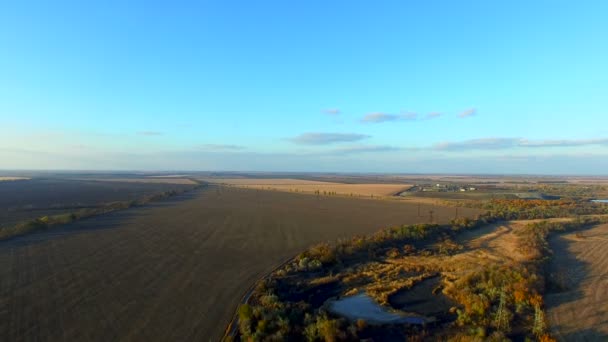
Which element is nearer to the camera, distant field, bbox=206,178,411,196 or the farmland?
the farmland

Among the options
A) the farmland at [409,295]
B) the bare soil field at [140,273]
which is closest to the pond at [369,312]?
the farmland at [409,295]

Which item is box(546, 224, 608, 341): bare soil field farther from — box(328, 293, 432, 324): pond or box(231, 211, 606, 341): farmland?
box(328, 293, 432, 324): pond

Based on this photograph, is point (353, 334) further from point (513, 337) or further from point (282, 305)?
point (513, 337)

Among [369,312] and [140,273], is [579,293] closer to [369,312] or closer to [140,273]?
[369,312]

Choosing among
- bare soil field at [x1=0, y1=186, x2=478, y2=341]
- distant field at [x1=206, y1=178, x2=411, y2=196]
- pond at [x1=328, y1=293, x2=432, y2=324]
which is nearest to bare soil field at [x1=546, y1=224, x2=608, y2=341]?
pond at [x1=328, y1=293, x2=432, y2=324]

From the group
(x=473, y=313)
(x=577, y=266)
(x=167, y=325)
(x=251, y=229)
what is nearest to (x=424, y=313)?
(x=473, y=313)

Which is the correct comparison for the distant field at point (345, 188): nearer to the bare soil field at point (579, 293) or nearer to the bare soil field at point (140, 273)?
the bare soil field at point (140, 273)
